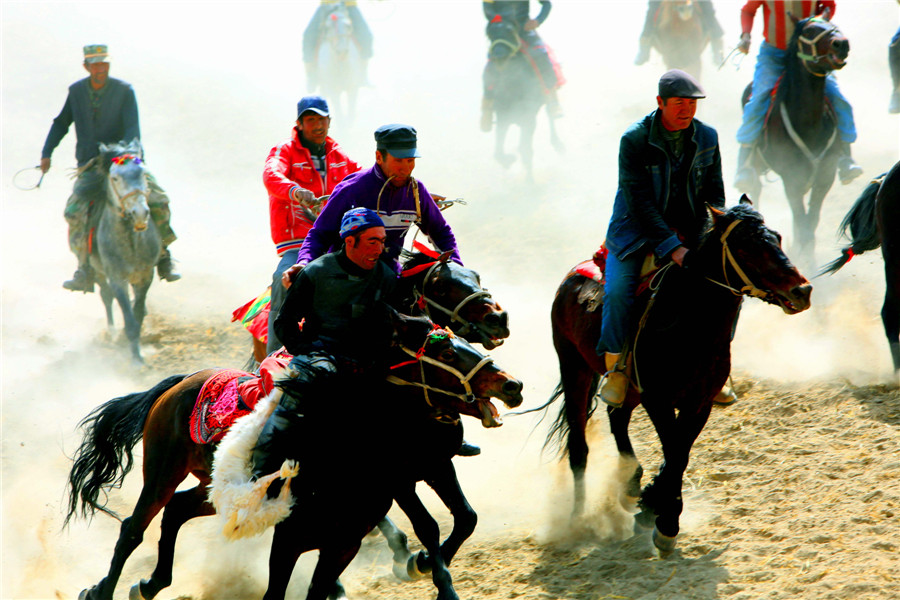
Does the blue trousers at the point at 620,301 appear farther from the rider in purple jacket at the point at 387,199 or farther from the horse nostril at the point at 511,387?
the horse nostril at the point at 511,387

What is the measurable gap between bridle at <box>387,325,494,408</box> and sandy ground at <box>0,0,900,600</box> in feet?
5.80

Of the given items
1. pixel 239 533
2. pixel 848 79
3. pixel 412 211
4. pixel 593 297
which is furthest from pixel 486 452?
pixel 848 79

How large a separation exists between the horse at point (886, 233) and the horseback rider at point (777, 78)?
2.62 m

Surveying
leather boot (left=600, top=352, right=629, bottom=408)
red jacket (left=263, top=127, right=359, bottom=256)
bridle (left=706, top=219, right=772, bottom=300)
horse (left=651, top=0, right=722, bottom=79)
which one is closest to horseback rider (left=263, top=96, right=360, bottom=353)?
red jacket (left=263, top=127, right=359, bottom=256)

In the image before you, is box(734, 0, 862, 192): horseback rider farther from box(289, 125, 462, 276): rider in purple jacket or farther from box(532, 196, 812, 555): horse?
box(289, 125, 462, 276): rider in purple jacket

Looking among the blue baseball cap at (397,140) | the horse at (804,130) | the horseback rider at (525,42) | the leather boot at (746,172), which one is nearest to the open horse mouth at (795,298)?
the blue baseball cap at (397,140)

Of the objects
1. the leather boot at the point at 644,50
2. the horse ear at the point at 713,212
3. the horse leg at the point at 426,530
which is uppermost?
the leather boot at the point at 644,50

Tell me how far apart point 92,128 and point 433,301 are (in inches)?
285

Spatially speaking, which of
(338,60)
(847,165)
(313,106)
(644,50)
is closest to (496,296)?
(847,165)

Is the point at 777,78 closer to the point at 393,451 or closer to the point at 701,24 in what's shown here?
the point at 393,451

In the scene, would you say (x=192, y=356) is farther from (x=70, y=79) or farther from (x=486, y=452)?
(x=70, y=79)

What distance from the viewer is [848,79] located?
60.9 ft

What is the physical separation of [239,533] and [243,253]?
11935mm

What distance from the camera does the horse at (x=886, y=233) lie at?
24.0ft
